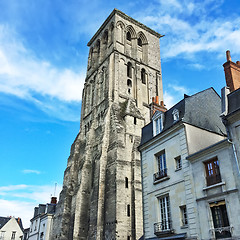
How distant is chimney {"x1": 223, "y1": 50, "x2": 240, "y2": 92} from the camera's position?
12688 millimetres

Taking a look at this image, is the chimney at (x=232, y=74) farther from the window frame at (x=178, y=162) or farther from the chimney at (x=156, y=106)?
the chimney at (x=156, y=106)

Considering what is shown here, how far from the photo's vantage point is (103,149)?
76.9ft

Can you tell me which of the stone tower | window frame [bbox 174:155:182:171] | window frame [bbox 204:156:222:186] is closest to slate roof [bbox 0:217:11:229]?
the stone tower

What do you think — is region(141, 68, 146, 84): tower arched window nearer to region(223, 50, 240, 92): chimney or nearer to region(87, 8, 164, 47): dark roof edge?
region(87, 8, 164, 47): dark roof edge

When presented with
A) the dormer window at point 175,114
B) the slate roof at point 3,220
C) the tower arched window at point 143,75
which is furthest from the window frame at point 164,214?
the slate roof at point 3,220

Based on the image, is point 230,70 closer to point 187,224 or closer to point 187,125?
point 187,125

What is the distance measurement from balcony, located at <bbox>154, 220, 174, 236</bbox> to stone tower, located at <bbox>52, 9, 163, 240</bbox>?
365 inches

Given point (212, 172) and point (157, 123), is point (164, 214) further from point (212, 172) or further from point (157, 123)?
point (157, 123)

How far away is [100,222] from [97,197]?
1.97 metres

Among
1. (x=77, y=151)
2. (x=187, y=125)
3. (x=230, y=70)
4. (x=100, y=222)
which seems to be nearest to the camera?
(x=187, y=125)

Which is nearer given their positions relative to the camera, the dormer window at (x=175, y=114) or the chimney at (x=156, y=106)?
the dormer window at (x=175, y=114)

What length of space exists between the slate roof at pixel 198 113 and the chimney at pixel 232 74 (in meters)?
1.22

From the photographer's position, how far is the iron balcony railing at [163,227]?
32.6ft

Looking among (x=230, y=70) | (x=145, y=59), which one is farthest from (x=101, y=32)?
(x=230, y=70)
